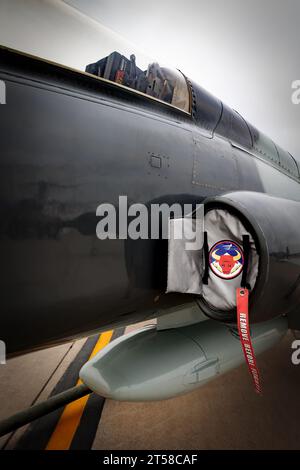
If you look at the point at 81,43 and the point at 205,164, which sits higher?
the point at 81,43

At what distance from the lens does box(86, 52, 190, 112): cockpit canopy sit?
1517 millimetres

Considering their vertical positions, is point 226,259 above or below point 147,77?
below

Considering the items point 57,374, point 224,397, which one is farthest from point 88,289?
point 57,374

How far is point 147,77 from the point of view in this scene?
1.78 m

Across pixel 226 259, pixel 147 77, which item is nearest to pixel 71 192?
pixel 226 259

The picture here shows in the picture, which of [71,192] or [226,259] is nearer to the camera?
[71,192]

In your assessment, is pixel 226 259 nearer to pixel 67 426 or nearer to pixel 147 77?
pixel 147 77

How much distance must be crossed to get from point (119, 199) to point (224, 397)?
97.4 inches

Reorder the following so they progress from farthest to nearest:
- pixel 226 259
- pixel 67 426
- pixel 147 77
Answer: pixel 67 426, pixel 147 77, pixel 226 259

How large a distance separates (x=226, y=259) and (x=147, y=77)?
127cm

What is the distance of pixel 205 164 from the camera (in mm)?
1829

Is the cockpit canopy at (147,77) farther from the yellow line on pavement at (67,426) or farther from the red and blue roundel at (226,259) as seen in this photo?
the yellow line on pavement at (67,426)

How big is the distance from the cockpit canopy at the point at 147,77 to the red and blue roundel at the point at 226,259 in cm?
107

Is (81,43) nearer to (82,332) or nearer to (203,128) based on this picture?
(203,128)
